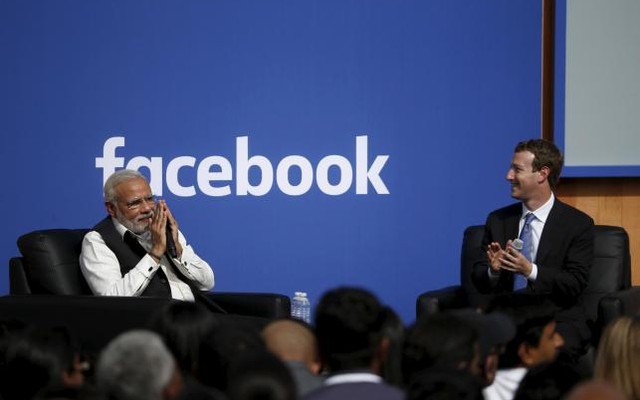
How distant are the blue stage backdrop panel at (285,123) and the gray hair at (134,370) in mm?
3501

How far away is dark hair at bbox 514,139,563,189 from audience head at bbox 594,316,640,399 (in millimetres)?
1742

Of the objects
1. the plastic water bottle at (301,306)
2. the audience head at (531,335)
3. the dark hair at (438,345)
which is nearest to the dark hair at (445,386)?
the dark hair at (438,345)

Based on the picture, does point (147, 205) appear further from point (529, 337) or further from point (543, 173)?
point (529, 337)

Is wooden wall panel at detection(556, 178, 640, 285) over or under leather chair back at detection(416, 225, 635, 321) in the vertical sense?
over

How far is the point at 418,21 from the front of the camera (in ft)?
19.2

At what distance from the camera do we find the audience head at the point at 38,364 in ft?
9.69

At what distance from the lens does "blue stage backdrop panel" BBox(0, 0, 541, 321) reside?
5.84 meters

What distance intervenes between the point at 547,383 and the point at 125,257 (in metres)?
2.51

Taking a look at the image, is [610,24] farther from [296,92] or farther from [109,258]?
[109,258]

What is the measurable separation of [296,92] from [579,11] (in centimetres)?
150

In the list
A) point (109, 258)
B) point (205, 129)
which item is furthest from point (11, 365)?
point (205, 129)

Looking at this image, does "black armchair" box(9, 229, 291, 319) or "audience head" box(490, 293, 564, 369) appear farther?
"black armchair" box(9, 229, 291, 319)

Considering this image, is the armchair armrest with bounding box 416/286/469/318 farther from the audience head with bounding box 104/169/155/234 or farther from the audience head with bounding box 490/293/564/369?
the audience head with bounding box 104/169/155/234

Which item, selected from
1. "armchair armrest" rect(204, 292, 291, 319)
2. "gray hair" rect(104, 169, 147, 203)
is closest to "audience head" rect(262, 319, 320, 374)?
"armchair armrest" rect(204, 292, 291, 319)
